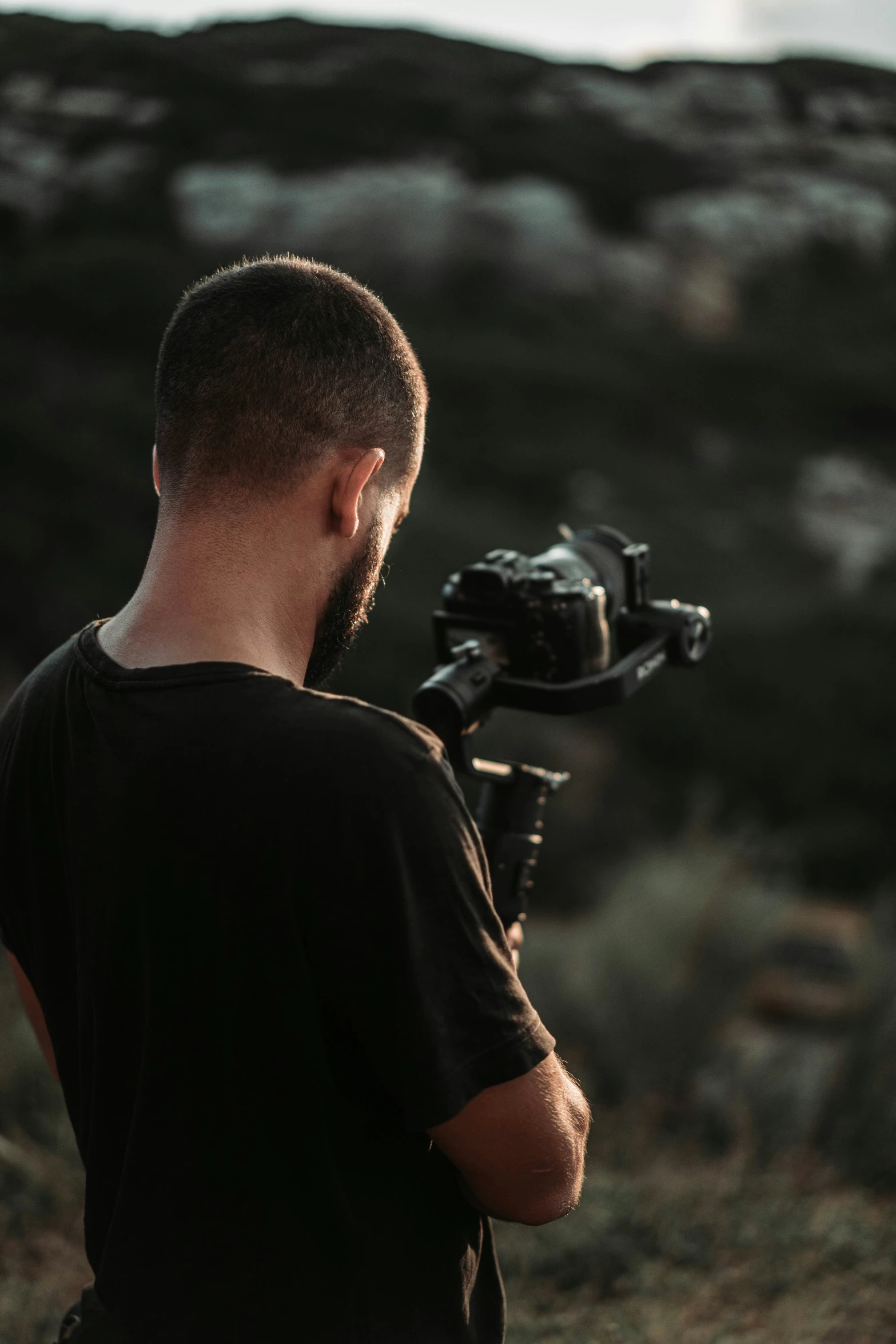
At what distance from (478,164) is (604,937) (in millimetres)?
11173

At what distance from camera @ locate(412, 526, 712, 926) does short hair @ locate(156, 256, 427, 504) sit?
17.1 inches

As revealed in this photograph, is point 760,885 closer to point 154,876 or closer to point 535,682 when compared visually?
point 535,682

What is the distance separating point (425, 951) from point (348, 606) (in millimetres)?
481

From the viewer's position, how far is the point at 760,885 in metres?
5.54

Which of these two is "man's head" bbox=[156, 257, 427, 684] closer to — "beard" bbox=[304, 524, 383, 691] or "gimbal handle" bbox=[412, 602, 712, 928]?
"beard" bbox=[304, 524, 383, 691]

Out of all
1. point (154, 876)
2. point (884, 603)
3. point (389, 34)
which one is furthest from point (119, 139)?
point (884, 603)

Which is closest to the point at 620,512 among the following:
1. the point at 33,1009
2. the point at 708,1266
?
the point at 708,1266

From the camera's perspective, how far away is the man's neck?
118 centimetres

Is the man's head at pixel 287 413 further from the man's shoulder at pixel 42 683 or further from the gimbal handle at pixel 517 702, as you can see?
the gimbal handle at pixel 517 702

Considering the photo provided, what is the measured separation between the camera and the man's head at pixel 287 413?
125 cm

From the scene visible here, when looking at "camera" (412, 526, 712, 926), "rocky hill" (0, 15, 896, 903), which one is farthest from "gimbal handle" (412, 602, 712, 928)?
"rocky hill" (0, 15, 896, 903)

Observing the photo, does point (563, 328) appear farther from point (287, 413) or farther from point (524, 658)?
point (287, 413)

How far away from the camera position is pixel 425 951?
1.07 meters

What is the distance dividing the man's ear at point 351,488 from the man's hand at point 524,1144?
0.66 metres
